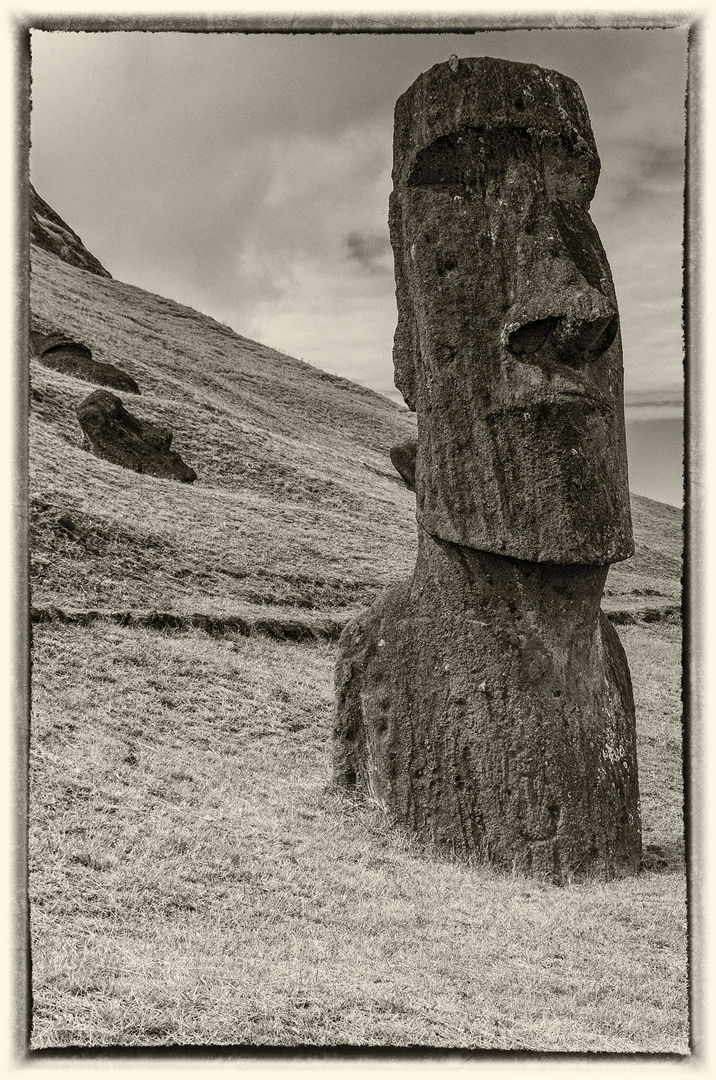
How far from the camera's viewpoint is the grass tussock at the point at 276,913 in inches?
179

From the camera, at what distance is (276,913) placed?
6.13 metres

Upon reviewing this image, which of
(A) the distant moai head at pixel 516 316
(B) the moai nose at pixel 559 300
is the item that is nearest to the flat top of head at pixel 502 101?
(A) the distant moai head at pixel 516 316

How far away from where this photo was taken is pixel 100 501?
17688 mm

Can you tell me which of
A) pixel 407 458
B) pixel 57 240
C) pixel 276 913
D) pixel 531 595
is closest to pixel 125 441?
pixel 407 458

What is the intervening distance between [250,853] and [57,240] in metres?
53.1

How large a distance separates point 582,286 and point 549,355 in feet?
1.67

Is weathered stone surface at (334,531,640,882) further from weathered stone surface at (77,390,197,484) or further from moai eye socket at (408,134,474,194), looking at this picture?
weathered stone surface at (77,390,197,484)

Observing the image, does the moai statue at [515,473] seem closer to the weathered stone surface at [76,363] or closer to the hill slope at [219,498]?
the hill slope at [219,498]

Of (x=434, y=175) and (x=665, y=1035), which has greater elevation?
(x=434, y=175)

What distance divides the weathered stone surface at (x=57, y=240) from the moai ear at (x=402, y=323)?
48.2m

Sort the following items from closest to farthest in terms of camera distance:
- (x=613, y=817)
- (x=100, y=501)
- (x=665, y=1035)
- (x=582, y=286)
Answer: (x=665, y=1035) → (x=582, y=286) → (x=613, y=817) → (x=100, y=501)

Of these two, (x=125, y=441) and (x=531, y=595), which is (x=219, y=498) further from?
(x=531, y=595)

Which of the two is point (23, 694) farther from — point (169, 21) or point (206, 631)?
point (206, 631)

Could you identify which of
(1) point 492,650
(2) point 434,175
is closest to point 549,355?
(2) point 434,175
